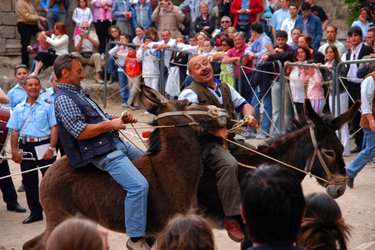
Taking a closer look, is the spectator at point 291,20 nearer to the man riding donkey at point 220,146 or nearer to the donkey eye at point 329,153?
the man riding donkey at point 220,146

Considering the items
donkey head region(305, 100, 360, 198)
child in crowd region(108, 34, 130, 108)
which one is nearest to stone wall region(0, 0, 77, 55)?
child in crowd region(108, 34, 130, 108)

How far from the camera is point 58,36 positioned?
749 inches

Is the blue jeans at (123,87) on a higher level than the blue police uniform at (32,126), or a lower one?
lower

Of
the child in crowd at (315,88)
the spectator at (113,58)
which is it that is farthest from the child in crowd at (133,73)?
the child in crowd at (315,88)

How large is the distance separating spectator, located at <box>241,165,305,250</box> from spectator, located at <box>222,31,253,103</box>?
1040 cm

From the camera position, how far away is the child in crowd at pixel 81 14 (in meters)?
19.7

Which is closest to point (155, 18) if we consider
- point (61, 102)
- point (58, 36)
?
point (58, 36)

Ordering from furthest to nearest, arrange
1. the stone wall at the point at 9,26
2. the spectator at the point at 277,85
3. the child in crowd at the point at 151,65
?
the stone wall at the point at 9,26, the child in crowd at the point at 151,65, the spectator at the point at 277,85

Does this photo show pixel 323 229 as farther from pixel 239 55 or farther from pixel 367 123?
pixel 239 55

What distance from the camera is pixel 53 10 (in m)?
20.2

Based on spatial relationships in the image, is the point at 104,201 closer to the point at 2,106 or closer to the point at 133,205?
the point at 133,205

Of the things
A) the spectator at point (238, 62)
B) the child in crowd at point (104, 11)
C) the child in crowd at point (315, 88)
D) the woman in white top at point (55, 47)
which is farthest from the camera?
the child in crowd at point (104, 11)

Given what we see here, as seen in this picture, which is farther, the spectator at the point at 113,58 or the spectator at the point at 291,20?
the spectator at the point at 113,58

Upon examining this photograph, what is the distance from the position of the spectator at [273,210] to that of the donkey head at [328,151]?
366cm
